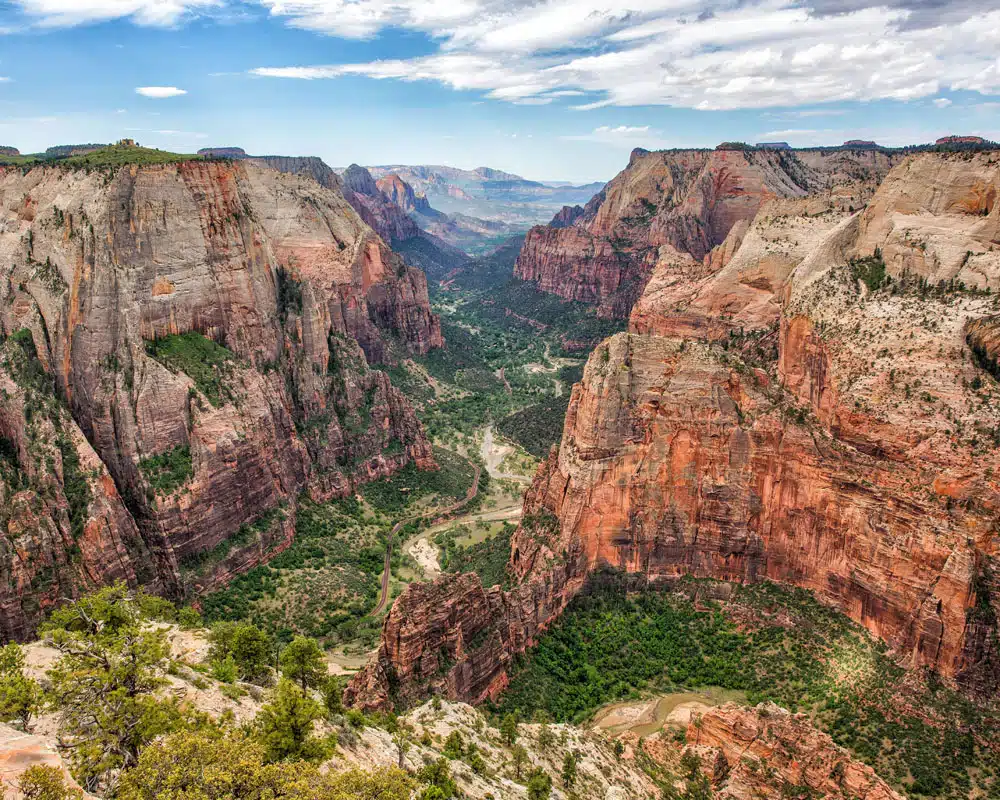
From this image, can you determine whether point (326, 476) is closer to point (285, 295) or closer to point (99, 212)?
point (285, 295)

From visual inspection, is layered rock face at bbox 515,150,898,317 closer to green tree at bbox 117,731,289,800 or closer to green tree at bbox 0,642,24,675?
green tree at bbox 0,642,24,675

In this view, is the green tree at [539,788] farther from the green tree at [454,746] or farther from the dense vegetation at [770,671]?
the dense vegetation at [770,671]

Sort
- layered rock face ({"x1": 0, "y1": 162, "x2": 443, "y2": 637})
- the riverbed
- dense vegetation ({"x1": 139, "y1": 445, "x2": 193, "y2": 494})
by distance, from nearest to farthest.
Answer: the riverbed, layered rock face ({"x1": 0, "y1": 162, "x2": 443, "y2": 637}), dense vegetation ({"x1": 139, "y1": 445, "x2": 193, "y2": 494})

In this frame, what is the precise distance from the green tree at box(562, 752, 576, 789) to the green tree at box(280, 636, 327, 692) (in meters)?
14.5

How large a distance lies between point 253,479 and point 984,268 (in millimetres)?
67291

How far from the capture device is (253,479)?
71125 mm

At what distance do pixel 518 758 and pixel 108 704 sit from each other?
21.4m

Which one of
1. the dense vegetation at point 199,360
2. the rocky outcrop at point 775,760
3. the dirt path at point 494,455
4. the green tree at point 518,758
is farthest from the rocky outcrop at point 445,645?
the dirt path at point 494,455

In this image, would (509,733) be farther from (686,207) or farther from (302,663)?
(686,207)

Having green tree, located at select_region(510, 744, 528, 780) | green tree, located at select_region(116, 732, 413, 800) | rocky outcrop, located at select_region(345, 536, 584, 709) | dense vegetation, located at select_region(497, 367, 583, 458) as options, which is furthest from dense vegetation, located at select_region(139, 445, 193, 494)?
dense vegetation, located at select_region(497, 367, 583, 458)

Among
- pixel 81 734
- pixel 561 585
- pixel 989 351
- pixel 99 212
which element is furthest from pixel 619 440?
pixel 99 212

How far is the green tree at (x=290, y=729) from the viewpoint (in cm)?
2611

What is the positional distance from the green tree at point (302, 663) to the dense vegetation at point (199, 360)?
37.6 m

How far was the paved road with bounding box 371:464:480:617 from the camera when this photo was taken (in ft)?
231
